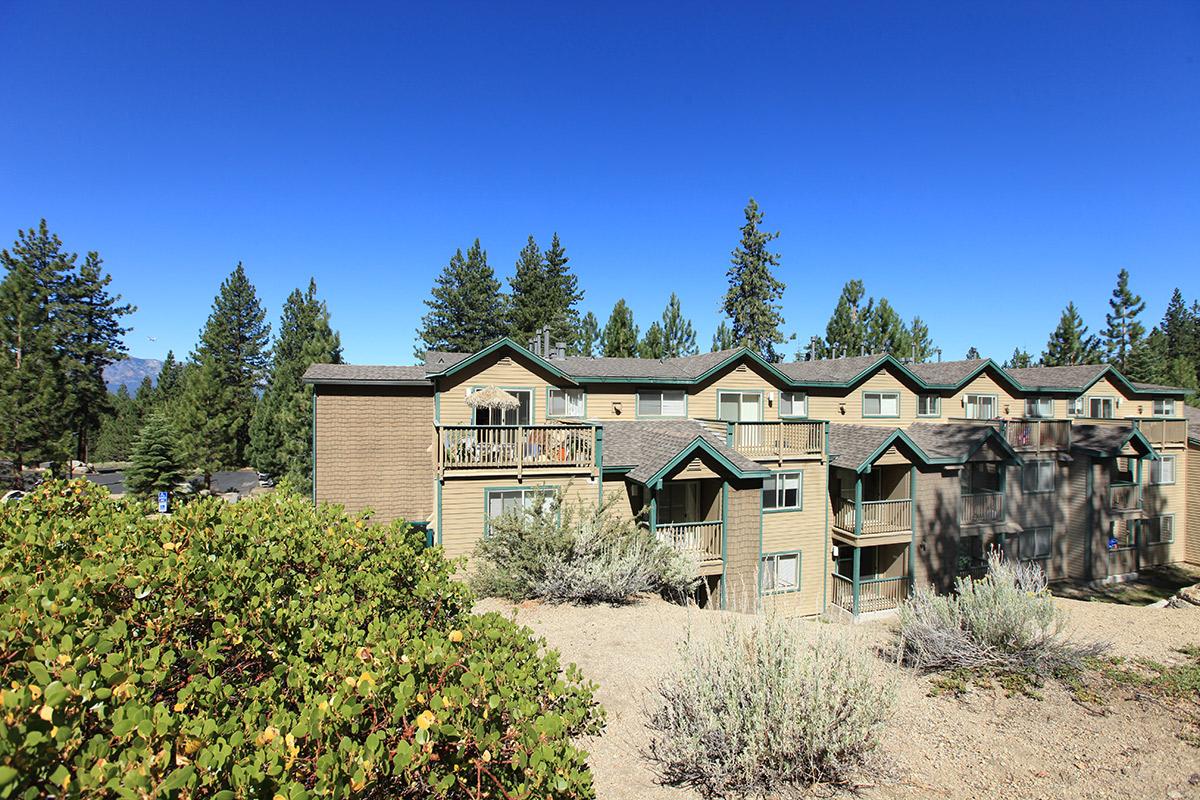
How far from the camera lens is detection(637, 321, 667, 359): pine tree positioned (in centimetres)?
5231

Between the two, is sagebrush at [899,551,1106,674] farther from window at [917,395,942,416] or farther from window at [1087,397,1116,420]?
window at [1087,397,1116,420]

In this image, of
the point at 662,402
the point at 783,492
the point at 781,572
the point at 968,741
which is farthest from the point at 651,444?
the point at 968,741

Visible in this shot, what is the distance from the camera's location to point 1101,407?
31.3m

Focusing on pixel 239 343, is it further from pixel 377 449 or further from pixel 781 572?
pixel 781 572

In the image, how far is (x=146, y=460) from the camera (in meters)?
35.1

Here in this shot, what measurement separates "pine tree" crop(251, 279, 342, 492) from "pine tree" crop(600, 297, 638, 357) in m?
22.1

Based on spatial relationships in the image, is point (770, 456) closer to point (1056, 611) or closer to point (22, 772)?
point (1056, 611)

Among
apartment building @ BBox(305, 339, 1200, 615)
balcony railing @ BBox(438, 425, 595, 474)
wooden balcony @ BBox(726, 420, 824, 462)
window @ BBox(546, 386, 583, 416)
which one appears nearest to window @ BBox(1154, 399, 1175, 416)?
apartment building @ BBox(305, 339, 1200, 615)

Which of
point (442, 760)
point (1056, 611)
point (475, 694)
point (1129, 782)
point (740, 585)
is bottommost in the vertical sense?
point (740, 585)

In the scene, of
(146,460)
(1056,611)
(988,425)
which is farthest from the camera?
(146,460)

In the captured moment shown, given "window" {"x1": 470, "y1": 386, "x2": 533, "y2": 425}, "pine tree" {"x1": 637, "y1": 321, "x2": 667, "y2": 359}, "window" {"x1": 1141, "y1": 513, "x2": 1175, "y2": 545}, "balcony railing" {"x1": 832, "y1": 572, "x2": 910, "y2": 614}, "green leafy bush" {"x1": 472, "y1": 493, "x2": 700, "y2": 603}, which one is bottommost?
"balcony railing" {"x1": 832, "y1": 572, "x2": 910, "y2": 614}

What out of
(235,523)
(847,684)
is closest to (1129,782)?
(847,684)

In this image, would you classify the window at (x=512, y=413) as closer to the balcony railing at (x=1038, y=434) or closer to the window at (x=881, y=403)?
the window at (x=881, y=403)

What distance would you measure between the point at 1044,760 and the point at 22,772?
27.3 ft
